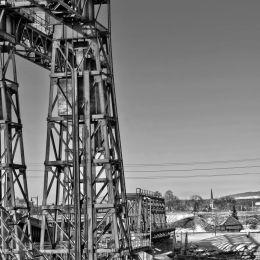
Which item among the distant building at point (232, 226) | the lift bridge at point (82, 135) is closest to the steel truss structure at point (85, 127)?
the lift bridge at point (82, 135)

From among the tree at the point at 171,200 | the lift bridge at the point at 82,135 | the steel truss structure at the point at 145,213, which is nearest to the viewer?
the lift bridge at the point at 82,135

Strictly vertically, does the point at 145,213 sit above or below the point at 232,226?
above

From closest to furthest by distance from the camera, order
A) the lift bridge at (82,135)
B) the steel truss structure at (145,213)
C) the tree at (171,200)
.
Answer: the lift bridge at (82,135) → the steel truss structure at (145,213) → the tree at (171,200)

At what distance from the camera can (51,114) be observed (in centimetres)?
2312

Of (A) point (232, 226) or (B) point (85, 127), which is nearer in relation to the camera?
(B) point (85, 127)

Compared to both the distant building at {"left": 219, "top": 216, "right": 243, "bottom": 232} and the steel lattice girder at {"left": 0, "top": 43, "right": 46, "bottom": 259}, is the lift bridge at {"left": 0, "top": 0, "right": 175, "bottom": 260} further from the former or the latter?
the distant building at {"left": 219, "top": 216, "right": 243, "bottom": 232}

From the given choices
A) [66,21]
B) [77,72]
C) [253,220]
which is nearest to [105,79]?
[77,72]

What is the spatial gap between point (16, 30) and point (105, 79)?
21.3ft

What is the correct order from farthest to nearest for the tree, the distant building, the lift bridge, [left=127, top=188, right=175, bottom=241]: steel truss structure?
the tree, the distant building, [left=127, top=188, right=175, bottom=241]: steel truss structure, the lift bridge

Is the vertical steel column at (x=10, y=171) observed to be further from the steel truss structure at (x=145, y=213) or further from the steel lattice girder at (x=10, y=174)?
the steel truss structure at (x=145, y=213)

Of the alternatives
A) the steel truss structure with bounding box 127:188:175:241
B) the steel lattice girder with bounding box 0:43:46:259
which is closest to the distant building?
the steel truss structure with bounding box 127:188:175:241

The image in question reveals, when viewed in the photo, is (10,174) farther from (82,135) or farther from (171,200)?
(171,200)

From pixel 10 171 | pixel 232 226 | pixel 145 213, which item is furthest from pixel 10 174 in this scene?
pixel 232 226

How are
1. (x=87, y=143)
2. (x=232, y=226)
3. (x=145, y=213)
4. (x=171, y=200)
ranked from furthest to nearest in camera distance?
(x=171, y=200) < (x=232, y=226) < (x=145, y=213) < (x=87, y=143)
